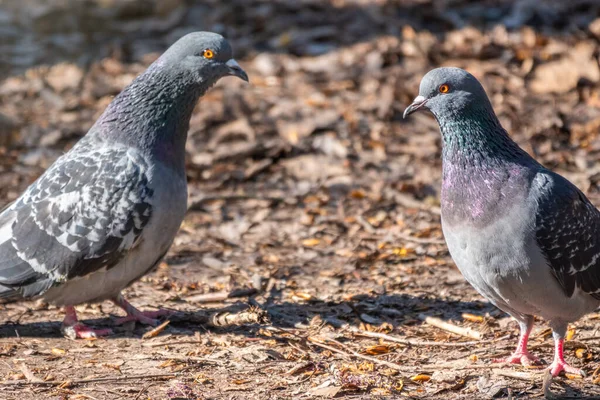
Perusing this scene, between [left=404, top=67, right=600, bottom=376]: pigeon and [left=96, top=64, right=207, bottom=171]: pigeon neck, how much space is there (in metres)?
1.66

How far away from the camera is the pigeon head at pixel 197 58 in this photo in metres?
6.04

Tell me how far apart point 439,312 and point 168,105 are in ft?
7.89

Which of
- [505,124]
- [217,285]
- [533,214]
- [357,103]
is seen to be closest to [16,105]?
[357,103]

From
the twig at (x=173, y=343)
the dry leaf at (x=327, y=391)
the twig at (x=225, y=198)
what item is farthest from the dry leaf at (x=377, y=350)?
the twig at (x=225, y=198)

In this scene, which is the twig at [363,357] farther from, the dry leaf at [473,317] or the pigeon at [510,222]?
the dry leaf at [473,317]

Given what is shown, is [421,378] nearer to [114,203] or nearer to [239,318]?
[239,318]

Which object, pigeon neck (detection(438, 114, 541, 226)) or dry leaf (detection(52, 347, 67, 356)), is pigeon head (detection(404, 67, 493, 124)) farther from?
→ dry leaf (detection(52, 347, 67, 356))

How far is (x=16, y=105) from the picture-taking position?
10.5 meters

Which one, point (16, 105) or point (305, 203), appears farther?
point (16, 105)

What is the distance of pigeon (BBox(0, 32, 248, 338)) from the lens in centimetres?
575

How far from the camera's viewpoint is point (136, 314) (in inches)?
241

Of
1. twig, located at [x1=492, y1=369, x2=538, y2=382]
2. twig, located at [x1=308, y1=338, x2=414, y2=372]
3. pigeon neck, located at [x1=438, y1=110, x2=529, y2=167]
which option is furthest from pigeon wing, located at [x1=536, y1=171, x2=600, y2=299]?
twig, located at [x1=308, y1=338, x2=414, y2=372]

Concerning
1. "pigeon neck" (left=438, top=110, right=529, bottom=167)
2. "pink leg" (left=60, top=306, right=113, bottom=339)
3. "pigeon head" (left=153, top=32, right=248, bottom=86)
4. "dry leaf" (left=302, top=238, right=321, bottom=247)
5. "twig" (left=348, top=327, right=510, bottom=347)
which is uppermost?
"pigeon head" (left=153, top=32, right=248, bottom=86)

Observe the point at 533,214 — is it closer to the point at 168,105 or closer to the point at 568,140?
the point at 168,105
